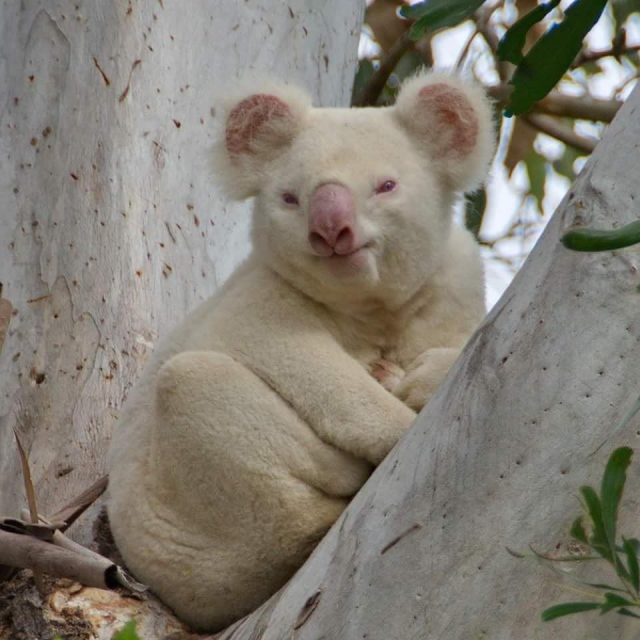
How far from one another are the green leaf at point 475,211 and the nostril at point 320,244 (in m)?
2.44

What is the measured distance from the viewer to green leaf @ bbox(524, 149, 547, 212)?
23.7 feet

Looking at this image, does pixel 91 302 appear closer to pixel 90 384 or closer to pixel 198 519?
pixel 90 384

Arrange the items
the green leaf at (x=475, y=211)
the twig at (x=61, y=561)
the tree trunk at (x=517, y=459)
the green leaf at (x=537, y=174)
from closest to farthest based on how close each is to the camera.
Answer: the tree trunk at (x=517, y=459)
the twig at (x=61, y=561)
the green leaf at (x=475, y=211)
the green leaf at (x=537, y=174)

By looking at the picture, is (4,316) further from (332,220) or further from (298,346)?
(332,220)

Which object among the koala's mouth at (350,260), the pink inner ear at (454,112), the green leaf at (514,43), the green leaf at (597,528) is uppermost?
the green leaf at (514,43)

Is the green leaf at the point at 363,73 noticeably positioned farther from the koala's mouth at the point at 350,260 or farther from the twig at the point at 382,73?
the koala's mouth at the point at 350,260

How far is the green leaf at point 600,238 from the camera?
178cm

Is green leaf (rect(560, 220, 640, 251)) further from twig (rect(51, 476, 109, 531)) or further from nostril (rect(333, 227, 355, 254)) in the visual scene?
twig (rect(51, 476, 109, 531))

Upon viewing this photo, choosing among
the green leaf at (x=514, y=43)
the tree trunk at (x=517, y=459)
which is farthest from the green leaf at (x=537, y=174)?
the tree trunk at (x=517, y=459)

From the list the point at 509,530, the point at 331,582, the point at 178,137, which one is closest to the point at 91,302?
the point at 178,137

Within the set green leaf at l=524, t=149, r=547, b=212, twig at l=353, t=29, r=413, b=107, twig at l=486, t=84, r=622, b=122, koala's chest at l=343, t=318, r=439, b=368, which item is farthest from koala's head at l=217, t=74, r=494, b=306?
green leaf at l=524, t=149, r=547, b=212

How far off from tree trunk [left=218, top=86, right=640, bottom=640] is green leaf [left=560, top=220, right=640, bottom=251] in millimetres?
463

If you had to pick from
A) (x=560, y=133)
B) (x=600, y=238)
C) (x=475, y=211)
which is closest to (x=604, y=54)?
(x=560, y=133)

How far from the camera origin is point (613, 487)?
190 cm
